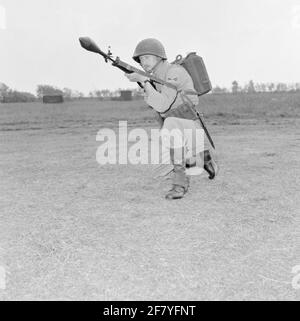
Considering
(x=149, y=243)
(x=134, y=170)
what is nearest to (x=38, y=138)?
(x=134, y=170)

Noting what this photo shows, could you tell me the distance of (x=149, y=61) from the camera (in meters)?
4.55

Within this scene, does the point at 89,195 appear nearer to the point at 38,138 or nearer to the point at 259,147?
the point at 259,147

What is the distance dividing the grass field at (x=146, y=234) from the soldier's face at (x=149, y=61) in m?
1.48

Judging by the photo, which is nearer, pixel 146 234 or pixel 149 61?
pixel 146 234

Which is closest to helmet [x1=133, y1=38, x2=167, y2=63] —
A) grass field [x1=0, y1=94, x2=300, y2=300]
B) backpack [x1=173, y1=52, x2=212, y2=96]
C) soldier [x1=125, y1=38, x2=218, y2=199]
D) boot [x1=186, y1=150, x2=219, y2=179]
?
soldier [x1=125, y1=38, x2=218, y2=199]

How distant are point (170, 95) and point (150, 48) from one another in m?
0.57

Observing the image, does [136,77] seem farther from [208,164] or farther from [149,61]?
[208,164]

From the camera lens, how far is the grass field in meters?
2.54

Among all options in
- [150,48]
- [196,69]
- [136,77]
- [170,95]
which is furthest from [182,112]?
[150,48]

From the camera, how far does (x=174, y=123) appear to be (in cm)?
464

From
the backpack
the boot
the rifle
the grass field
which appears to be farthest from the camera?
the boot

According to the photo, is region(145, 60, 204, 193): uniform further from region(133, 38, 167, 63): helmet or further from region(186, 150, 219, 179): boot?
region(186, 150, 219, 179): boot

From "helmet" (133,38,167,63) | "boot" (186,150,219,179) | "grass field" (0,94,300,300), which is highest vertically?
"helmet" (133,38,167,63)
